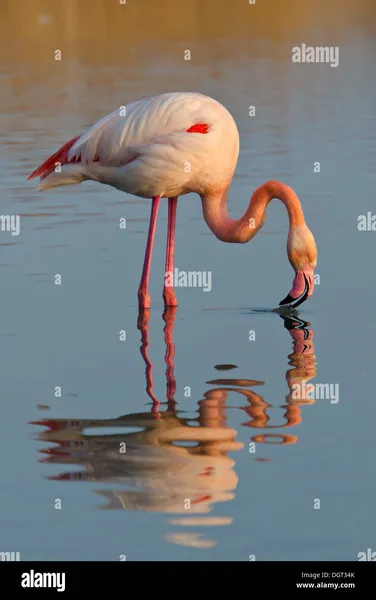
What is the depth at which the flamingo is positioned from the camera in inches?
426

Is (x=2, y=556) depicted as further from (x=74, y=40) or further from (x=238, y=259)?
(x=74, y=40)

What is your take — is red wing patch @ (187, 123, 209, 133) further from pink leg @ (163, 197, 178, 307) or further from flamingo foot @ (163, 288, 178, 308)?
flamingo foot @ (163, 288, 178, 308)

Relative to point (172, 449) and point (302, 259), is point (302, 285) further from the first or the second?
point (172, 449)

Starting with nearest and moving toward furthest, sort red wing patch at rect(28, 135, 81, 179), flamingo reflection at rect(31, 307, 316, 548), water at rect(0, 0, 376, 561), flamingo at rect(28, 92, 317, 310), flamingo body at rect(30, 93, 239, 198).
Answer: water at rect(0, 0, 376, 561) → flamingo reflection at rect(31, 307, 316, 548) → flamingo at rect(28, 92, 317, 310) → flamingo body at rect(30, 93, 239, 198) → red wing patch at rect(28, 135, 81, 179)

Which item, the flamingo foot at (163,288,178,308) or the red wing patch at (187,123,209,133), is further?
the flamingo foot at (163,288,178,308)

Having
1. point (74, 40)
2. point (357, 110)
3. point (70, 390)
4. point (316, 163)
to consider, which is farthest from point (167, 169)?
point (74, 40)

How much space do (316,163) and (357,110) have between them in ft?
17.5

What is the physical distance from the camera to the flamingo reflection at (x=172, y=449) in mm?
6988

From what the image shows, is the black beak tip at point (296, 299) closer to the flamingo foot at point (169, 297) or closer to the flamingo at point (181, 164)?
the flamingo at point (181, 164)
